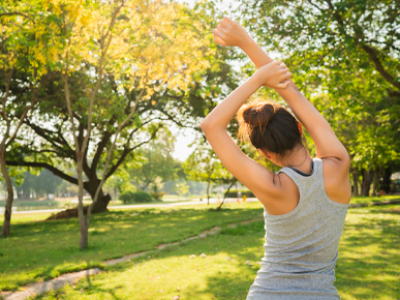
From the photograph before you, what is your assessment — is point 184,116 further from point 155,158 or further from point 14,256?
point 155,158

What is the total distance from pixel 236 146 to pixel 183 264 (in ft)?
22.0

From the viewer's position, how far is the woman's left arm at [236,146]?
147 cm

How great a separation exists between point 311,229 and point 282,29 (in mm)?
10387

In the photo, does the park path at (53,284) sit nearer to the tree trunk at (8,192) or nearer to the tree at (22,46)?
the tree at (22,46)

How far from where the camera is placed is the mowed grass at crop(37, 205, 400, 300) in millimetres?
5734

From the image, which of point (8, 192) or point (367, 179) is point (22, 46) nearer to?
point (8, 192)

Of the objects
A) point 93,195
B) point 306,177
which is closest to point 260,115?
point 306,177

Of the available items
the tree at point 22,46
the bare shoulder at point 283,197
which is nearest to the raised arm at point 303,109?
the bare shoulder at point 283,197

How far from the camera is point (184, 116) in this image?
75.6 feet

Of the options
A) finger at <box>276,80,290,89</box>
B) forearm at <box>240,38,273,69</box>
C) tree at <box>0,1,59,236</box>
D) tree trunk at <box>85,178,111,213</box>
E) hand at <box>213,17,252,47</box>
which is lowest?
tree trunk at <box>85,178,111,213</box>

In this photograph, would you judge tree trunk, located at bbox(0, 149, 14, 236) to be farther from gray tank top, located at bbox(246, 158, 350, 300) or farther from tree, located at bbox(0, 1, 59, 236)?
gray tank top, located at bbox(246, 158, 350, 300)

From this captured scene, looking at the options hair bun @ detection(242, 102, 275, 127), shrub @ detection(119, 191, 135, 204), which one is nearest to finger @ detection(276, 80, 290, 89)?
hair bun @ detection(242, 102, 275, 127)

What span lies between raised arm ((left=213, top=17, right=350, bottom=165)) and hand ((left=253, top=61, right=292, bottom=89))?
47 mm

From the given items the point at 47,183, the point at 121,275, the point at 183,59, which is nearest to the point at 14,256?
the point at 121,275
